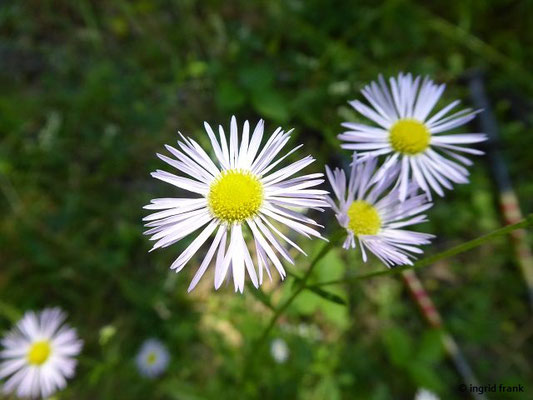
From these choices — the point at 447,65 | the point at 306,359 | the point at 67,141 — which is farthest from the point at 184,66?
the point at 306,359

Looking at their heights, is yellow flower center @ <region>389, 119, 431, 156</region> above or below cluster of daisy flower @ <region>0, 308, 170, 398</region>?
above

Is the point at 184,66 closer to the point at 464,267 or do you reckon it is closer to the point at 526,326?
the point at 464,267

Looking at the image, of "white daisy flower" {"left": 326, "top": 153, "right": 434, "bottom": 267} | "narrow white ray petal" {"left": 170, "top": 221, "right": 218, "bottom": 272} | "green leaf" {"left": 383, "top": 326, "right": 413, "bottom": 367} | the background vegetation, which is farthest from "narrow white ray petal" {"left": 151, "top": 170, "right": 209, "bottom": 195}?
"green leaf" {"left": 383, "top": 326, "right": 413, "bottom": 367}

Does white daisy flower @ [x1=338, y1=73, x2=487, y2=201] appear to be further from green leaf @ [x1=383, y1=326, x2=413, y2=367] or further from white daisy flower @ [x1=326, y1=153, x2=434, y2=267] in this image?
green leaf @ [x1=383, y1=326, x2=413, y2=367]

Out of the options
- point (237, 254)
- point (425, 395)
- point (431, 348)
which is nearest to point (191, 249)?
point (237, 254)

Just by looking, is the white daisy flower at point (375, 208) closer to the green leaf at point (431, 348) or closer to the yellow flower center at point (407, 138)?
the yellow flower center at point (407, 138)

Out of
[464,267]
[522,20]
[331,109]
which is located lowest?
[464,267]

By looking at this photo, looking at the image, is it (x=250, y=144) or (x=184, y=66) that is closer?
(x=250, y=144)
